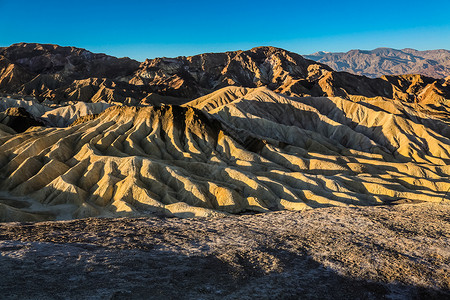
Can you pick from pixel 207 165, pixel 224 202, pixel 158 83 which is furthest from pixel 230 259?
pixel 158 83

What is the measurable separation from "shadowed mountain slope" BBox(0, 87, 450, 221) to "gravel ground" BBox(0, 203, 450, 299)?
2160 centimetres

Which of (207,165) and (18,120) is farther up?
(18,120)

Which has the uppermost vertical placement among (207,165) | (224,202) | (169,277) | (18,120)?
(18,120)

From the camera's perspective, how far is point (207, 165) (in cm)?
5122

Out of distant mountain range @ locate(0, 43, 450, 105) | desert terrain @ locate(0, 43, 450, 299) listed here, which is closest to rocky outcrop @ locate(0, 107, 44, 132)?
desert terrain @ locate(0, 43, 450, 299)

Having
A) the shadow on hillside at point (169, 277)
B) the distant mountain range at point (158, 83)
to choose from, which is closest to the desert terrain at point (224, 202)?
the shadow on hillside at point (169, 277)

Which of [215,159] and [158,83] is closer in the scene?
[215,159]

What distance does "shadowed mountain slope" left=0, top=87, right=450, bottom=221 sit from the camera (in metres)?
40.6

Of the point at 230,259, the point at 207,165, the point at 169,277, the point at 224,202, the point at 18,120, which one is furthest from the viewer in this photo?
the point at 18,120

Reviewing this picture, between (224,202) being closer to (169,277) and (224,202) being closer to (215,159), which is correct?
(215,159)

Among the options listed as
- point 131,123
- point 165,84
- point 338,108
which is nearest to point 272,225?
point 131,123

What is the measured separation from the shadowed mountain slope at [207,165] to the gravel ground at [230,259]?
21604mm

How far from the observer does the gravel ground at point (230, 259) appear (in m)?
8.82

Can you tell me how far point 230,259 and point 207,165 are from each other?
132 feet
